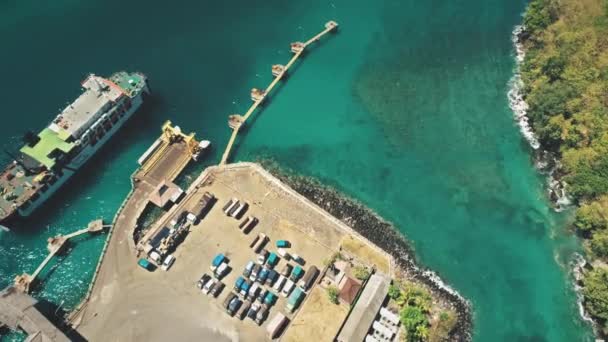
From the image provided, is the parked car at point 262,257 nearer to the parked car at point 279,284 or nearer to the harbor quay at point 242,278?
the harbor quay at point 242,278

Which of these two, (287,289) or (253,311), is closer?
(253,311)

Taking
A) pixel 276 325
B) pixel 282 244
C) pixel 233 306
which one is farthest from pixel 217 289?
pixel 282 244

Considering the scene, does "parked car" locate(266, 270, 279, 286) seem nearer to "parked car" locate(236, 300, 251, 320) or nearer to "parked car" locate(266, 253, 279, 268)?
"parked car" locate(266, 253, 279, 268)

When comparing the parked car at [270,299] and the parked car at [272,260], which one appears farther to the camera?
the parked car at [272,260]

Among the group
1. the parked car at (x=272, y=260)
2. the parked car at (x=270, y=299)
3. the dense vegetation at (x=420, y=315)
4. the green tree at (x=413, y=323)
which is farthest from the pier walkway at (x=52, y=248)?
the green tree at (x=413, y=323)

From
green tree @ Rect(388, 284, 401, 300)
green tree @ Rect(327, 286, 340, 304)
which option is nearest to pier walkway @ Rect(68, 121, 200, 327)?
green tree @ Rect(327, 286, 340, 304)

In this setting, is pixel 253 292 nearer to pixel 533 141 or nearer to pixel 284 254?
pixel 284 254
